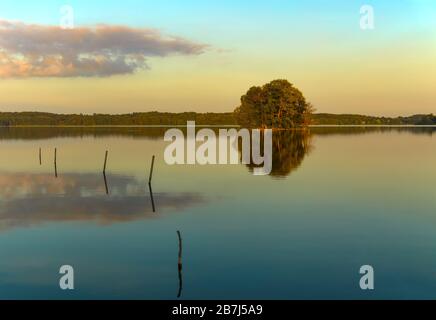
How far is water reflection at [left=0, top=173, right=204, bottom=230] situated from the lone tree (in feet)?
374

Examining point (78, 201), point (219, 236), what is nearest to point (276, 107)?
point (78, 201)

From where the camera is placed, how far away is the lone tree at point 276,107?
16462cm

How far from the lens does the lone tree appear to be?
6481 inches

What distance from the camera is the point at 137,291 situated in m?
20.4

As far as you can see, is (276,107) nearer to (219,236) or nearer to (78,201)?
(78,201)

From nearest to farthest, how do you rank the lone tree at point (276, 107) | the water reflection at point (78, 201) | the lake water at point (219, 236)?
the lake water at point (219, 236) < the water reflection at point (78, 201) < the lone tree at point (276, 107)

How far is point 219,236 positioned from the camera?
29.5m

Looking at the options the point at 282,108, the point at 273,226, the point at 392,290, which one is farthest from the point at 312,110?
the point at 392,290

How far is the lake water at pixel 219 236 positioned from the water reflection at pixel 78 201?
110mm

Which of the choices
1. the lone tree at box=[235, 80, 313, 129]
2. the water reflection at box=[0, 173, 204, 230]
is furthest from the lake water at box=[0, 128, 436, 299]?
the lone tree at box=[235, 80, 313, 129]

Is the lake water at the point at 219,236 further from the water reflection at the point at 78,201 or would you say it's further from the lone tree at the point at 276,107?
the lone tree at the point at 276,107

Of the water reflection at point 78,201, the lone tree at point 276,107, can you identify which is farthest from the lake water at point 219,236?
the lone tree at point 276,107
